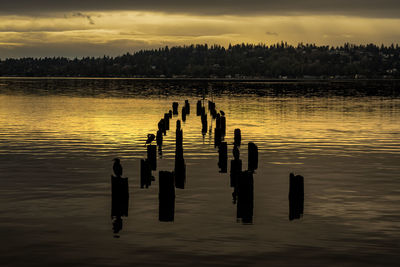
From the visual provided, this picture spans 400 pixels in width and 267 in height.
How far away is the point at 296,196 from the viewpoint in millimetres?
20578

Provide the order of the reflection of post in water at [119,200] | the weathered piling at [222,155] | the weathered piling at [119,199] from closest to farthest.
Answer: the reflection of post in water at [119,200] → the weathered piling at [119,199] → the weathered piling at [222,155]

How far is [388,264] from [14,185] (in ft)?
56.0

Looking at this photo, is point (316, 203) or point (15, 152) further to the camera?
point (15, 152)

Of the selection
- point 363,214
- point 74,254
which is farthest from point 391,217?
point 74,254

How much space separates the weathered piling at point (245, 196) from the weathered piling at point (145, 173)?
6.70 m

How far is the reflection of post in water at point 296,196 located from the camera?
2017 centimetres

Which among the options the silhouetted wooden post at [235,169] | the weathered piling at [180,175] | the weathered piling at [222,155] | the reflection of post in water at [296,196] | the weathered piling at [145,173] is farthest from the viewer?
the weathered piling at [222,155]

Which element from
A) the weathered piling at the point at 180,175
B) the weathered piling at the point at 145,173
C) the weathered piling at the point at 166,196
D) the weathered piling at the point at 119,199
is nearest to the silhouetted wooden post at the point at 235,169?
the weathered piling at the point at 180,175

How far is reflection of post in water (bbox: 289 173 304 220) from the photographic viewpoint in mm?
20172

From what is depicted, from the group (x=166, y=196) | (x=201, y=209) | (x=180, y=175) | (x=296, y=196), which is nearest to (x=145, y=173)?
(x=180, y=175)

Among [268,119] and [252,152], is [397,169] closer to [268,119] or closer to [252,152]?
[252,152]

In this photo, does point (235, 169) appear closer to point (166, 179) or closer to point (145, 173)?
point (145, 173)

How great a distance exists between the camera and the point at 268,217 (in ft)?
70.2

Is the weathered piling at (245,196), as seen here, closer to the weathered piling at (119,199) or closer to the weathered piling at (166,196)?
the weathered piling at (166,196)
